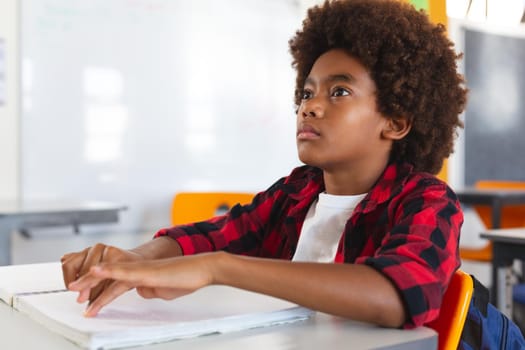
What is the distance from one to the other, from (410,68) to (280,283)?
0.59 m

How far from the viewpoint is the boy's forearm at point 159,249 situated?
1.13m

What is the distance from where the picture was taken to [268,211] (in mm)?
1344

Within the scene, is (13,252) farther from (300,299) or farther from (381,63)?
(300,299)

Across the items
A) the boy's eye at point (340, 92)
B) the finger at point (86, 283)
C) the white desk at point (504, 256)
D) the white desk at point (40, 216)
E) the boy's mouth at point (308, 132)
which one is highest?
the boy's eye at point (340, 92)

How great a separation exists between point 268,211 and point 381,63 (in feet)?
1.25

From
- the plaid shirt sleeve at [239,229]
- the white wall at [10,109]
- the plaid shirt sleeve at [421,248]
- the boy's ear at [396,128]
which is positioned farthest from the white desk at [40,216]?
the plaid shirt sleeve at [421,248]

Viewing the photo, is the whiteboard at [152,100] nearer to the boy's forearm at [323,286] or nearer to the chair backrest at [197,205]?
the chair backrest at [197,205]

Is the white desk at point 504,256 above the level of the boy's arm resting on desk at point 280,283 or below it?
below

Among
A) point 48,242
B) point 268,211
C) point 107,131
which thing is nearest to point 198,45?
point 107,131

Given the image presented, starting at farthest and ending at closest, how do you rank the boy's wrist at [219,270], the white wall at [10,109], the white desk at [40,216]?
the white wall at [10,109], the white desk at [40,216], the boy's wrist at [219,270]

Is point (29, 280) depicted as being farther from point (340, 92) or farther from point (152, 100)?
point (152, 100)

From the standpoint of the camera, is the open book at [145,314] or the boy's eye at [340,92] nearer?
the open book at [145,314]

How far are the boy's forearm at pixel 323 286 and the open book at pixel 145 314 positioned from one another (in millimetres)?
34

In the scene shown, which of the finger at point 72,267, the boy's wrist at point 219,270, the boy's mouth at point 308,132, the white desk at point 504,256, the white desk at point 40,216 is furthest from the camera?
the white desk at point 40,216
